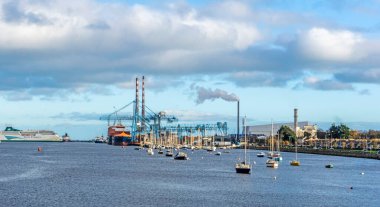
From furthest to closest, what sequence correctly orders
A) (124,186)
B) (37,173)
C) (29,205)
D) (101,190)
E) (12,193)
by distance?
1. (37,173)
2. (124,186)
3. (101,190)
4. (12,193)
5. (29,205)

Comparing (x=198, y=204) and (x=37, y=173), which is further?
(x=37, y=173)

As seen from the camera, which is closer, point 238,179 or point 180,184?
point 180,184

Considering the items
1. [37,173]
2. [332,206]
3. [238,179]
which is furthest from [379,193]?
[37,173]

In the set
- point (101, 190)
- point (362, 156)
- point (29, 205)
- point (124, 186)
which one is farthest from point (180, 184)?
point (362, 156)

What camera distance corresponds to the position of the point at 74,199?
64.2 meters

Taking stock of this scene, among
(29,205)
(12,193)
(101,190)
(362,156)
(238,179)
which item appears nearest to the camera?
(29,205)

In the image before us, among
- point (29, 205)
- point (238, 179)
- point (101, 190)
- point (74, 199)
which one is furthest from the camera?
point (238, 179)

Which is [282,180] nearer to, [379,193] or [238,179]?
[238,179]

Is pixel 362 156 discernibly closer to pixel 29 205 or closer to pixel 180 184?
pixel 180 184

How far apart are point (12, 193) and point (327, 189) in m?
33.6

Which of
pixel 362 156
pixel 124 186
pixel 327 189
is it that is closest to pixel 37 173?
pixel 124 186

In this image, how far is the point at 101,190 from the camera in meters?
73.2

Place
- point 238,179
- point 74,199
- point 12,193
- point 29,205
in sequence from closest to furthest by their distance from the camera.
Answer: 1. point 29,205
2. point 74,199
3. point 12,193
4. point 238,179

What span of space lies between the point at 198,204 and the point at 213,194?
9076 mm
